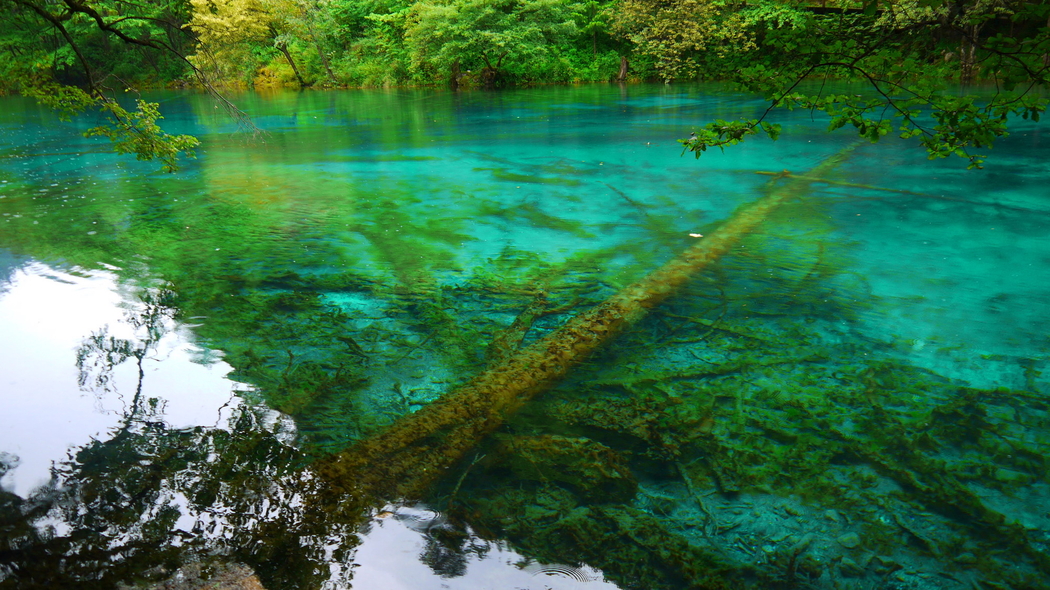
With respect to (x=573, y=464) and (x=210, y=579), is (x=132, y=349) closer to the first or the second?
(x=210, y=579)

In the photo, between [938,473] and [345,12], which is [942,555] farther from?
[345,12]

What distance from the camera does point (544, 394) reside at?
373 cm

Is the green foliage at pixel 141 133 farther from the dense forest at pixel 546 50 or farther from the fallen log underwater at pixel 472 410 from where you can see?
the fallen log underwater at pixel 472 410

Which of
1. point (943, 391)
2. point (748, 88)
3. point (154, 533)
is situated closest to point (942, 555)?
point (943, 391)

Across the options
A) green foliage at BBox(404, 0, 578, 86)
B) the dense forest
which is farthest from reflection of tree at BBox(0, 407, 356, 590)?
green foliage at BBox(404, 0, 578, 86)

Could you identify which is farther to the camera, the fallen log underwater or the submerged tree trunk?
the submerged tree trunk

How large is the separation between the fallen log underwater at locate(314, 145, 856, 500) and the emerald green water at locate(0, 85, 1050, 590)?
0.25ft

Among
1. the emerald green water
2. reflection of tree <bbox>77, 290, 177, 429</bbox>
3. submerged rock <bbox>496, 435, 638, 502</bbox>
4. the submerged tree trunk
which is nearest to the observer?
the emerald green water

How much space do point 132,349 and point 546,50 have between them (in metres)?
24.1

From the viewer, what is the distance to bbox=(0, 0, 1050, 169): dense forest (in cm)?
264

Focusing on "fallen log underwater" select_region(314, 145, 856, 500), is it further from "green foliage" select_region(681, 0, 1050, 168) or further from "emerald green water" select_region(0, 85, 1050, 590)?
"green foliage" select_region(681, 0, 1050, 168)

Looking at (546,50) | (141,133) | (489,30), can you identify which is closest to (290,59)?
(489,30)

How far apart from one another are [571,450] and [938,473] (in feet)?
5.46

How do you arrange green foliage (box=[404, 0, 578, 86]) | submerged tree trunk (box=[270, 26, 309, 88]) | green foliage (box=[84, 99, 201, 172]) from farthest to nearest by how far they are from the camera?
1. submerged tree trunk (box=[270, 26, 309, 88])
2. green foliage (box=[404, 0, 578, 86])
3. green foliage (box=[84, 99, 201, 172])
